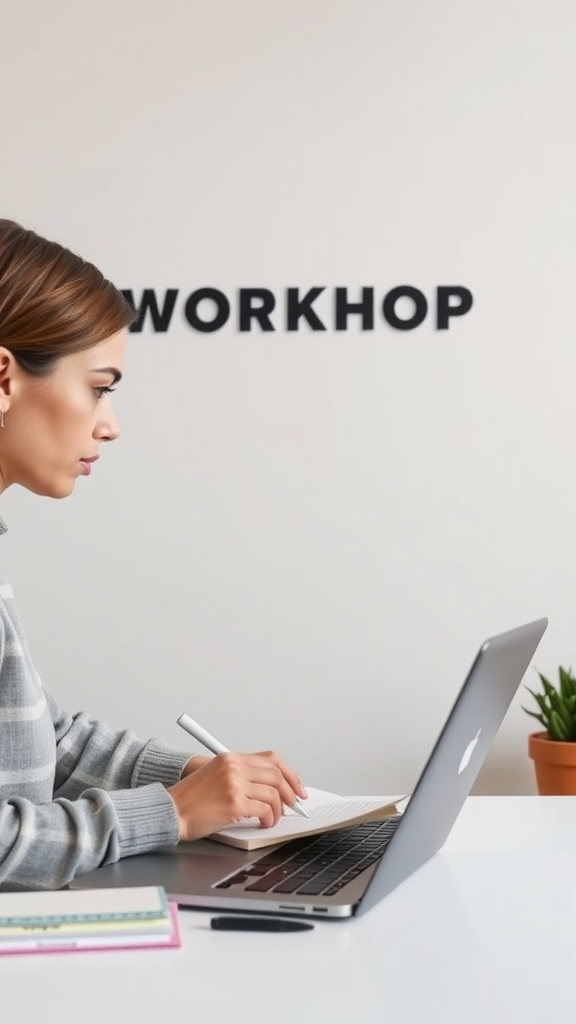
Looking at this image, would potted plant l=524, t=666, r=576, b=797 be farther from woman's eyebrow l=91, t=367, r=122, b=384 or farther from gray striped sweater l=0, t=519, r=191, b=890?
woman's eyebrow l=91, t=367, r=122, b=384

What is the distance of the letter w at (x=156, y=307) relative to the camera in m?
3.22

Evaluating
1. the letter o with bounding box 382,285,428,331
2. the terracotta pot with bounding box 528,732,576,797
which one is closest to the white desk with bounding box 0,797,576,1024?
the terracotta pot with bounding box 528,732,576,797

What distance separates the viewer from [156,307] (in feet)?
10.6

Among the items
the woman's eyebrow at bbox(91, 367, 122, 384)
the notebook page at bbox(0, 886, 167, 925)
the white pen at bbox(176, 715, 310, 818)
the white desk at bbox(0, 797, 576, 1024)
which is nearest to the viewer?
the white desk at bbox(0, 797, 576, 1024)

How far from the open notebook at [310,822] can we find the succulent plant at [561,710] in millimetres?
1598

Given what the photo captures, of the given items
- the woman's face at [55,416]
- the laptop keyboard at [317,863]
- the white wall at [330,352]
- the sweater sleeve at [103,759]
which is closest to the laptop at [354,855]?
the laptop keyboard at [317,863]

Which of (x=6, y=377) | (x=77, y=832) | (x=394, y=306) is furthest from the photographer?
(x=394, y=306)

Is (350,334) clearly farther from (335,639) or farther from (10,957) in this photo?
(10,957)

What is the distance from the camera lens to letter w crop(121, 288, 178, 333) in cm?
322

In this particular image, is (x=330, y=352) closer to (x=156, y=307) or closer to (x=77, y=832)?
(x=156, y=307)

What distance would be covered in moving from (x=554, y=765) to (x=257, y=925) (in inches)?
80.7

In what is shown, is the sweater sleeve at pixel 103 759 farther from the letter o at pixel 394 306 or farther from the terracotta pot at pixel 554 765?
the letter o at pixel 394 306

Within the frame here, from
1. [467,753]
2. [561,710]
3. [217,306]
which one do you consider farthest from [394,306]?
[467,753]

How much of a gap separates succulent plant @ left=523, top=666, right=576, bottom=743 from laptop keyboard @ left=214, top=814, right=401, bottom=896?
5.43 ft
